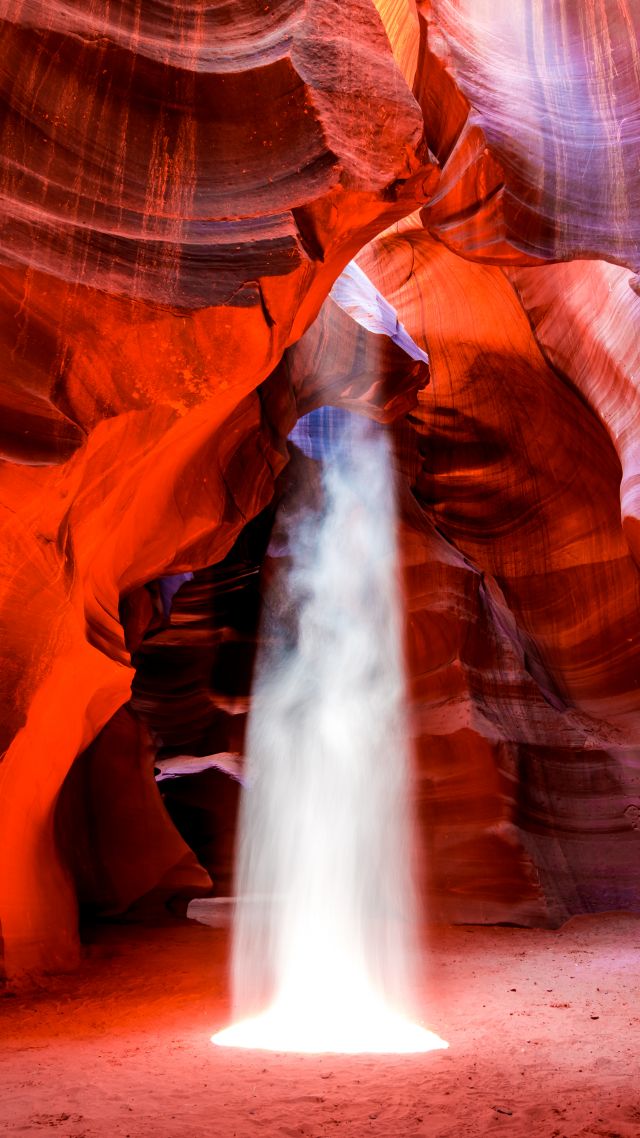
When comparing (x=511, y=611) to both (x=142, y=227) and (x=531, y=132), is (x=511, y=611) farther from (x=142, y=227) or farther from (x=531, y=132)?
(x=142, y=227)

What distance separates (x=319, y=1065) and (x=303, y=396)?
6.25 m

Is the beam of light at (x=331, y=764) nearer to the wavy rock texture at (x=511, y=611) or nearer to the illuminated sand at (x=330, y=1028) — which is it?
the illuminated sand at (x=330, y=1028)

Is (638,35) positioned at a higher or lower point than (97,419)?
higher

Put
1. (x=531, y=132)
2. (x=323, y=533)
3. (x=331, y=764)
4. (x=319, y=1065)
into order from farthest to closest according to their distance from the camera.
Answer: (x=323, y=533) → (x=331, y=764) → (x=531, y=132) → (x=319, y=1065)

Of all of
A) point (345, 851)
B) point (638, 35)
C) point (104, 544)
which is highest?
point (638, 35)

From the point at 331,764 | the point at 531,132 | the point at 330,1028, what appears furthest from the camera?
the point at 331,764

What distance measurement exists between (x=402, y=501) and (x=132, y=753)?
4.47 m

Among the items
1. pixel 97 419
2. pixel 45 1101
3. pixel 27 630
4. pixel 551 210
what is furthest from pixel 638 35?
pixel 45 1101

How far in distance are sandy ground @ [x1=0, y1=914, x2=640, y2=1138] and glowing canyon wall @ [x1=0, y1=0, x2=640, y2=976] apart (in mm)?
817

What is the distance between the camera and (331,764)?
962cm

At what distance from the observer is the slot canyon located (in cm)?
462

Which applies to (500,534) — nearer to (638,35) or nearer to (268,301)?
(638,35)

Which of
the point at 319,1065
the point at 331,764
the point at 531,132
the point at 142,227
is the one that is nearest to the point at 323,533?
the point at 331,764

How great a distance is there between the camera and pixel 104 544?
5918 mm
